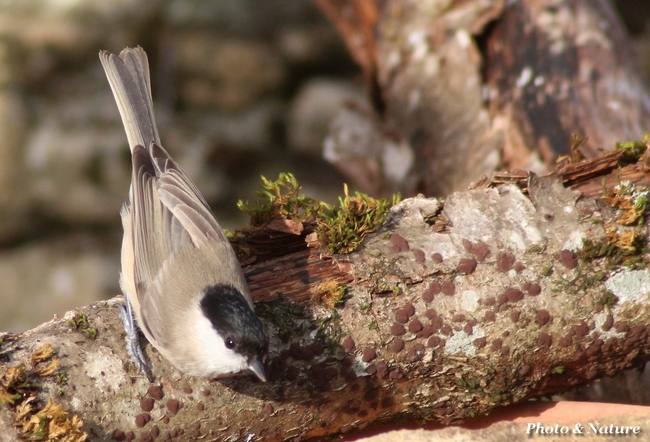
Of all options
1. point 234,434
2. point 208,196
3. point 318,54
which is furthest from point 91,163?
point 234,434

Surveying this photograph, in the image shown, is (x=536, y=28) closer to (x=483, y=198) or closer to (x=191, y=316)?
(x=483, y=198)

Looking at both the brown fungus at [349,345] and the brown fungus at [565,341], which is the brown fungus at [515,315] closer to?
the brown fungus at [565,341]

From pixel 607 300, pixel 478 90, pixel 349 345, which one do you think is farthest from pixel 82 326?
pixel 478 90

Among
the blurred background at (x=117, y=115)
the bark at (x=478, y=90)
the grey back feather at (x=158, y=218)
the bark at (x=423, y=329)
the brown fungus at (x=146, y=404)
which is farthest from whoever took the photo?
the blurred background at (x=117, y=115)

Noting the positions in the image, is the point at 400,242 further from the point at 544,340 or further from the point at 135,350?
the point at 135,350

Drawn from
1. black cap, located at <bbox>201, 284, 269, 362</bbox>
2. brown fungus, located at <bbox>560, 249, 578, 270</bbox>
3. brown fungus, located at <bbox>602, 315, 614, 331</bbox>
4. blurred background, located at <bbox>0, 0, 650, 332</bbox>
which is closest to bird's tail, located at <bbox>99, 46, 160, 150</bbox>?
black cap, located at <bbox>201, 284, 269, 362</bbox>

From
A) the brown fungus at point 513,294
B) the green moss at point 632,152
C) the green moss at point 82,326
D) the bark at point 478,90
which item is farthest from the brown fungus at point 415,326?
the bark at point 478,90
